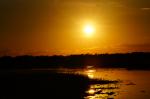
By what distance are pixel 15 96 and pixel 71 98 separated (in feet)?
18.8

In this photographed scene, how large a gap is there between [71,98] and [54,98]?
1.92 meters

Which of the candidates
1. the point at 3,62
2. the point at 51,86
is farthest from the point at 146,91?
the point at 3,62

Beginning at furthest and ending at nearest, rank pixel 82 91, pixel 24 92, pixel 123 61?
pixel 123 61, pixel 82 91, pixel 24 92

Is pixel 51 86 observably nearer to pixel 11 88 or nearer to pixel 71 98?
pixel 11 88

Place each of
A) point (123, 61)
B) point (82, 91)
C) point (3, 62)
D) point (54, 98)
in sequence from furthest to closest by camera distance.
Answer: point (123, 61) → point (3, 62) → point (82, 91) → point (54, 98)

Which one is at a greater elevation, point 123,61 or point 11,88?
point 123,61

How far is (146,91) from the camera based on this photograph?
53219 millimetres

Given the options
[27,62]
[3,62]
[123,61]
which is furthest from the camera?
[123,61]

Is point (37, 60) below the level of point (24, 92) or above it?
above

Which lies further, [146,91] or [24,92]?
[146,91]

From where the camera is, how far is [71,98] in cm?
4406

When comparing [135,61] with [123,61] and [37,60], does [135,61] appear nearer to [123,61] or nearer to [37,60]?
[123,61]

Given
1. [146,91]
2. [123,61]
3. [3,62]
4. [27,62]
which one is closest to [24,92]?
[146,91]

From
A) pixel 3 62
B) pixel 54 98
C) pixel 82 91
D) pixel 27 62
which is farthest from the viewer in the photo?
pixel 27 62
